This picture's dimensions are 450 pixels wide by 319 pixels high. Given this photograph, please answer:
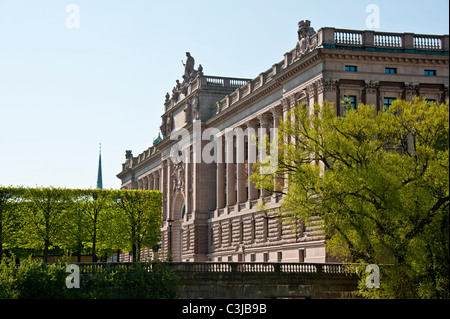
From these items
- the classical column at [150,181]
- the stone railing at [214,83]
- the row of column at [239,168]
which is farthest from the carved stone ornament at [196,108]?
the classical column at [150,181]

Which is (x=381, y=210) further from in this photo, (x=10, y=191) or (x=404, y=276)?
(x=10, y=191)

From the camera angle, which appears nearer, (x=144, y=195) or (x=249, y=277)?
(x=249, y=277)

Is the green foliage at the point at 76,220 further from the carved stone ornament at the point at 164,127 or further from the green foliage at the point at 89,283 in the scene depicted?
the green foliage at the point at 89,283

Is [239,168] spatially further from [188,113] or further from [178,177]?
[178,177]

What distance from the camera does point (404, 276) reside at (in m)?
43.7

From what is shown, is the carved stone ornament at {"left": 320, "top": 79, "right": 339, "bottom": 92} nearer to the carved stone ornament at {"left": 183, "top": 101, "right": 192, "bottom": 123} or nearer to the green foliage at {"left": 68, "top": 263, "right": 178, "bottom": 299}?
the green foliage at {"left": 68, "top": 263, "right": 178, "bottom": 299}

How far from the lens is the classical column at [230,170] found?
3607 inches

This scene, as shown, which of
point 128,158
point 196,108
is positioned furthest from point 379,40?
point 128,158

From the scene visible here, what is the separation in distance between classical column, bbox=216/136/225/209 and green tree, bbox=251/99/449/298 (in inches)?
1835

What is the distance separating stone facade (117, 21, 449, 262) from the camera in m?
67.7
